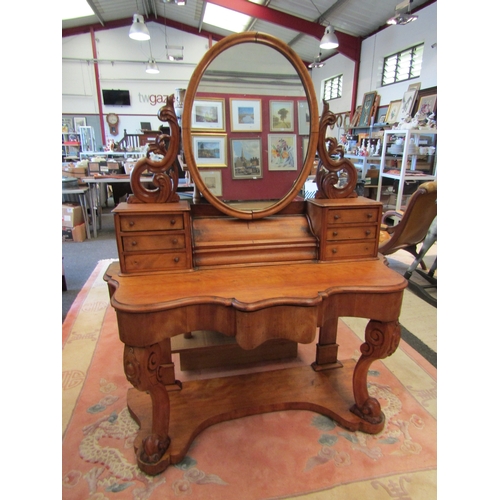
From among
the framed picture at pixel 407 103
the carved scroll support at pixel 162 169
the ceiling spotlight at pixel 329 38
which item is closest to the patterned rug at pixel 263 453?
the carved scroll support at pixel 162 169

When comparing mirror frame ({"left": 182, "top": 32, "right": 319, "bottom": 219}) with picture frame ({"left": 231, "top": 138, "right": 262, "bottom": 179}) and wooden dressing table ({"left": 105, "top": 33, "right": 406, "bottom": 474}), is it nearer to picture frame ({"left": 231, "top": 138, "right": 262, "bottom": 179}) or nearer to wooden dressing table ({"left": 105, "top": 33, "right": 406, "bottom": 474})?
wooden dressing table ({"left": 105, "top": 33, "right": 406, "bottom": 474})

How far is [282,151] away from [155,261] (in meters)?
0.69

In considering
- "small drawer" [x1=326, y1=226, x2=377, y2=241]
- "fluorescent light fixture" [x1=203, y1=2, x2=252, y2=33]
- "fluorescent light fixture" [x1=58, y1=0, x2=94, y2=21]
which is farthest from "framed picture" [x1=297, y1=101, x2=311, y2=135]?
"fluorescent light fixture" [x1=58, y1=0, x2=94, y2=21]

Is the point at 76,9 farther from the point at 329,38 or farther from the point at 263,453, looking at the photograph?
the point at 263,453

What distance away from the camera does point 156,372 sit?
1209 millimetres

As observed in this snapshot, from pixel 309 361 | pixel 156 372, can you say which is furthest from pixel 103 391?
pixel 309 361

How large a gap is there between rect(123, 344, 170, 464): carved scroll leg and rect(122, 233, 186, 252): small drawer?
0.35 meters

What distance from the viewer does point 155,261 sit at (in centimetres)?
126

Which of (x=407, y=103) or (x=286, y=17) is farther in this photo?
(x=286, y=17)

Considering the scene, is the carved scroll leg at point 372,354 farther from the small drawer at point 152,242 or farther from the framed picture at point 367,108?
the framed picture at point 367,108

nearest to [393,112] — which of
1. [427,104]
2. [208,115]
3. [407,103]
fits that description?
[407,103]

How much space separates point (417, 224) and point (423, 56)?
472cm

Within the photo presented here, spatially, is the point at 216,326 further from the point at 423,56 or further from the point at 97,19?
the point at 97,19

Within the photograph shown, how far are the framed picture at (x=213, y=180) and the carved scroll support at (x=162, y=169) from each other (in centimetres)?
11
